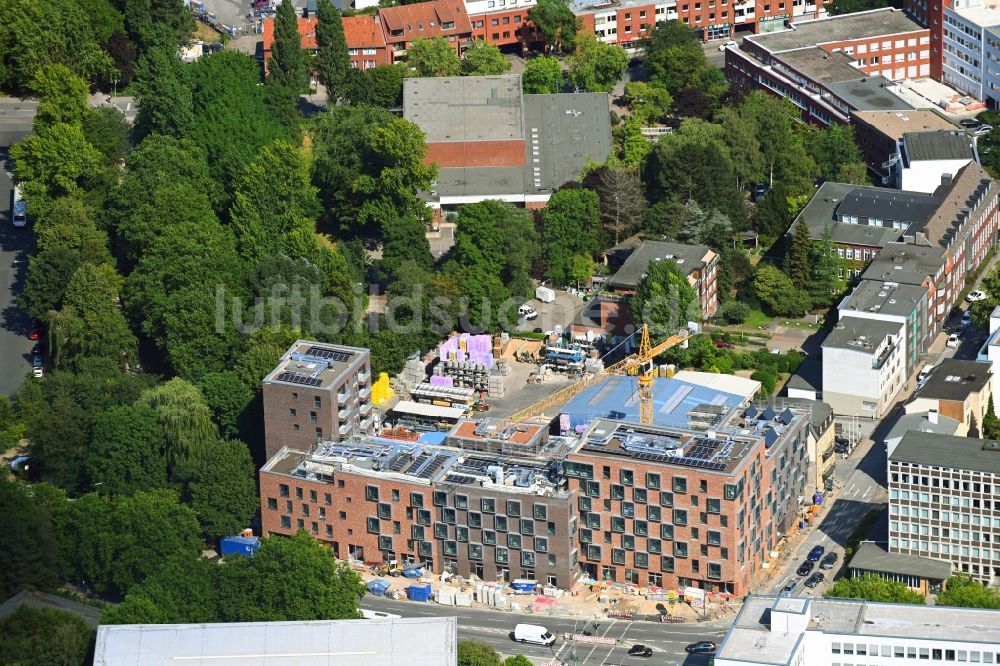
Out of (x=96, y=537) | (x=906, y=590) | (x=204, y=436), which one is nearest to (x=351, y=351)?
(x=204, y=436)

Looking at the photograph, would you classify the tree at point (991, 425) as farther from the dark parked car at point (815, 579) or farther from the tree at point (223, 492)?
the tree at point (223, 492)

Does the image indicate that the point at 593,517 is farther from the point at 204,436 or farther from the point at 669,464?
the point at 204,436

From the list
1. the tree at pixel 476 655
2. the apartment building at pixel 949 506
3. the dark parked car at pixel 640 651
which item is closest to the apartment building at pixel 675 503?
the dark parked car at pixel 640 651

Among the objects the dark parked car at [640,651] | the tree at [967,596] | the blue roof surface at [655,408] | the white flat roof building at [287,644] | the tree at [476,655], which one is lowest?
the dark parked car at [640,651]

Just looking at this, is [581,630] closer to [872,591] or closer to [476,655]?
[476,655]

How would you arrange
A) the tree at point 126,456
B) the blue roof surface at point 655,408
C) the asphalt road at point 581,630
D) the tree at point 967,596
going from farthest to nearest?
the blue roof surface at point 655,408
the tree at point 126,456
the asphalt road at point 581,630
the tree at point 967,596

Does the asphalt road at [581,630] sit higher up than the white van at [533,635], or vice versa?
the white van at [533,635]
